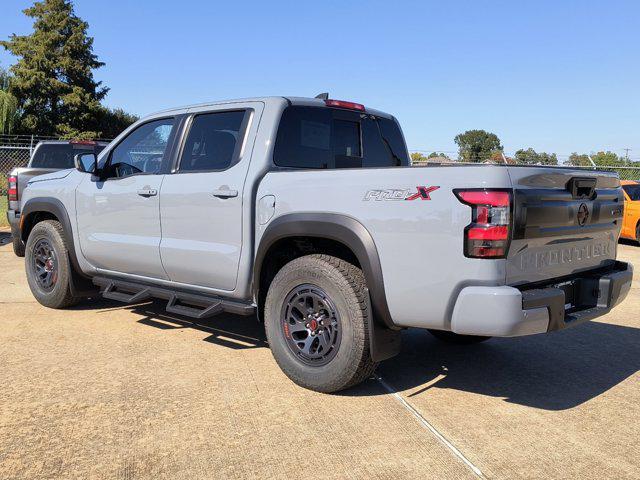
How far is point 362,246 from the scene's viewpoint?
3400 mm

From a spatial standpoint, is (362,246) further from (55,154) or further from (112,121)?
(112,121)

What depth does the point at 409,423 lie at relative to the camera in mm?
3307

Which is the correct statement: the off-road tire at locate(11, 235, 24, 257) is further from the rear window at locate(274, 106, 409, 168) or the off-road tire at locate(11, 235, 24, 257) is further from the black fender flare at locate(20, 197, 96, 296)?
the rear window at locate(274, 106, 409, 168)

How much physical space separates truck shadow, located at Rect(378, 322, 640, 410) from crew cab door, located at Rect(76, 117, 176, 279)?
7.26 ft

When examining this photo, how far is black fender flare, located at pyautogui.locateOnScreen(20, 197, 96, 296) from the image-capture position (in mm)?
5578

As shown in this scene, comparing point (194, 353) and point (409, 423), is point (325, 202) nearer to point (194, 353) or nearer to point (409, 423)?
point (409, 423)

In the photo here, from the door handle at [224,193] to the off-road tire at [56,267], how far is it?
7.50ft

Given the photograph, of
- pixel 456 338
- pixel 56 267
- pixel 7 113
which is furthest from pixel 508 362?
pixel 7 113

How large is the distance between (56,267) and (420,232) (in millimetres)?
4118

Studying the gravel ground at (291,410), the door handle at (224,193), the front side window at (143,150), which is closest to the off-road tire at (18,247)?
the gravel ground at (291,410)

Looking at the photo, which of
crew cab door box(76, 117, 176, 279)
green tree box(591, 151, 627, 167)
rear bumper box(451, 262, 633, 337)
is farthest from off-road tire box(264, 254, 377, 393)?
green tree box(591, 151, 627, 167)

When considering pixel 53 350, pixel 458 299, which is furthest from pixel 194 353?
pixel 458 299

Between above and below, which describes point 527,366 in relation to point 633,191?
below

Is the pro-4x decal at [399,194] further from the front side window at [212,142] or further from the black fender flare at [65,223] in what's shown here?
the black fender flare at [65,223]
